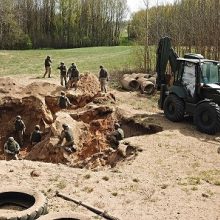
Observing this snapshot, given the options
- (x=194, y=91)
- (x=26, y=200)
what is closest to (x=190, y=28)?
(x=194, y=91)

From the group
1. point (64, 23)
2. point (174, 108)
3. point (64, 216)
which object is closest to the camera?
point (64, 216)

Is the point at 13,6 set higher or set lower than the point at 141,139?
higher

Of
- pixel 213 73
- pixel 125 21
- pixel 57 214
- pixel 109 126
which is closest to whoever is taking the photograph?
pixel 57 214

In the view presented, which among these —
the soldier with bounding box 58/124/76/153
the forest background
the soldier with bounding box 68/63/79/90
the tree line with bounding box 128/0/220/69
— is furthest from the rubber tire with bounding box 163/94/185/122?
the forest background

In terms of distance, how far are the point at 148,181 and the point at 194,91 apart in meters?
5.58

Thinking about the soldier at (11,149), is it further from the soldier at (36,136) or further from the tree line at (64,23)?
the tree line at (64,23)

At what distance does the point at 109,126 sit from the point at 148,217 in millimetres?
8298

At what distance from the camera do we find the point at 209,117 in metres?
14.6

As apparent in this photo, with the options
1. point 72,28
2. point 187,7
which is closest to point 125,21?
point 72,28

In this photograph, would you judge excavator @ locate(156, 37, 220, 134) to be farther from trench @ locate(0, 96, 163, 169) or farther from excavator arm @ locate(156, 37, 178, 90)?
trench @ locate(0, 96, 163, 169)

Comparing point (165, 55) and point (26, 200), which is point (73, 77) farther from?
point (26, 200)

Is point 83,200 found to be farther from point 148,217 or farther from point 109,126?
point 109,126

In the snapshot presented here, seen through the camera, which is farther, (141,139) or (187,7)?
(187,7)

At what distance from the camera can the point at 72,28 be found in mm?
57781
